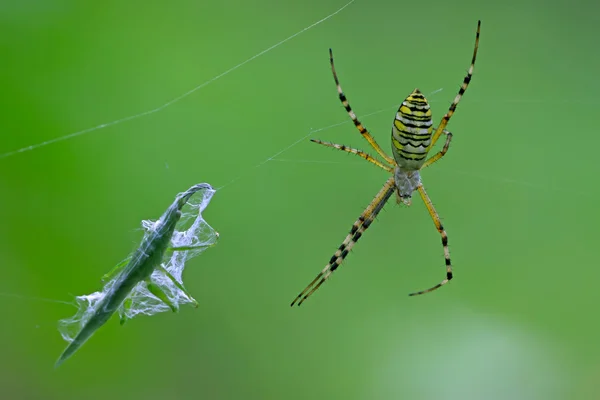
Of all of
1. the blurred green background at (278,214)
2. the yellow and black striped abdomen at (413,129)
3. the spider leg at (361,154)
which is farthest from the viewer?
the blurred green background at (278,214)

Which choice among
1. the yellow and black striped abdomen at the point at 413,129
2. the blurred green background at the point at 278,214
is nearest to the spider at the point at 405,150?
the yellow and black striped abdomen at the point at 413,129

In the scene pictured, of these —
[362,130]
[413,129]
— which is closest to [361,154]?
[362,130]

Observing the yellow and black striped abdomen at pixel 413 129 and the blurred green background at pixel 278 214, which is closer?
the yellow and black striped abdomen at pixel 413 129

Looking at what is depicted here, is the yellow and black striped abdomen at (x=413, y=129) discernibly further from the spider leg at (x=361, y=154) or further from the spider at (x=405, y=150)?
the spider leg at (x=361, y=154)

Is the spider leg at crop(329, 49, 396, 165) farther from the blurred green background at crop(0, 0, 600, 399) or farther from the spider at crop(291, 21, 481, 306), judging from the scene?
the blurred green background at crop(0, 0, 600, 399)

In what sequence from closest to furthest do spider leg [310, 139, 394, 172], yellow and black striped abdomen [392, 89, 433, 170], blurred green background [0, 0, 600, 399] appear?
yellow and black striped abdomen [392, 89, 433, 170] → spider leg [310, 139, 394, 172] → blurred green background [0, 0, 600, 399]

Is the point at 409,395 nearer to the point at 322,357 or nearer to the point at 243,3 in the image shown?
the point at 322,357

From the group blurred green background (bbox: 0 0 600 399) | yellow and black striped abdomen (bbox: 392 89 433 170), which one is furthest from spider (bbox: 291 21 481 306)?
blurred green background (bbox: 0 0 600 399)

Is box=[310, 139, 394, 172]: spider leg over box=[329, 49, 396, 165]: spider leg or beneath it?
beneath
